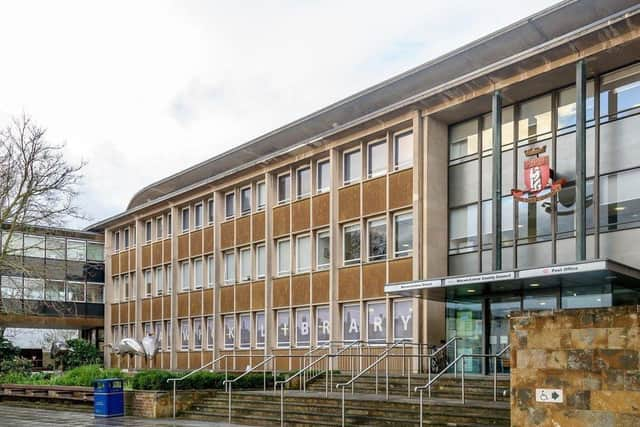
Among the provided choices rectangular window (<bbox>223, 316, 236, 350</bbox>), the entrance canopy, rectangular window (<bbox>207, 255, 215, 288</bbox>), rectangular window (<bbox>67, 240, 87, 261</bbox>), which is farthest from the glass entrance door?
rectangular window (<bbox>67, 240, 87, 261</bbox>)

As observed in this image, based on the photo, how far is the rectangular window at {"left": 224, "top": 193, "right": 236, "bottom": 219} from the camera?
122 feet

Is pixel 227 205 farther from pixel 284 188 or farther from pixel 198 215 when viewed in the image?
pixel 284 188

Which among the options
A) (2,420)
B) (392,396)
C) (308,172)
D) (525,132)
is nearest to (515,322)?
(392,396)

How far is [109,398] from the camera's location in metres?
24.7

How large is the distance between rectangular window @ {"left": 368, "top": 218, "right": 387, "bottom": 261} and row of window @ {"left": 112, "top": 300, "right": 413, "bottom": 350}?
1.58 meters

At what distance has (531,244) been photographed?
2319 centimetres

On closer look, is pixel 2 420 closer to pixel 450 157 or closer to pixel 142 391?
pixel 142 391

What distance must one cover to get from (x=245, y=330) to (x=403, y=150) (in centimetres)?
1197

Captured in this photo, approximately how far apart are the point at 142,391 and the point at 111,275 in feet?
84.3

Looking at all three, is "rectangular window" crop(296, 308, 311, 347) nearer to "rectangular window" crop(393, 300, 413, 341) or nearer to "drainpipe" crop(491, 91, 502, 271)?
"rectangular window" crop(393, 300, 413, 341)

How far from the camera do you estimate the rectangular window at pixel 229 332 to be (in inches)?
1419

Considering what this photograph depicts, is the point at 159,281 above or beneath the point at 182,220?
beneath

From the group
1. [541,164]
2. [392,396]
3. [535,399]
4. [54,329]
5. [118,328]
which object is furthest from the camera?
[54,329]

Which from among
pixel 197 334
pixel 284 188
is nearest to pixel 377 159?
pixel 284 188
